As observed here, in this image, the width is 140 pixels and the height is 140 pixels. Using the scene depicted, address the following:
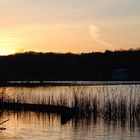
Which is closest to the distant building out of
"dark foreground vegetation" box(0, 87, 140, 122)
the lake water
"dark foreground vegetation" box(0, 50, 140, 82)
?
"dark foreground vegetation" box(0, 50, 140, 82)

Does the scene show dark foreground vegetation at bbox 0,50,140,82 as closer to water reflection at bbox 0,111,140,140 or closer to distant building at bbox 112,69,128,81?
distant building at bbox 112,69,128,81

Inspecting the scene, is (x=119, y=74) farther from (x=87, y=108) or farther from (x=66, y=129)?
(x=66, y=129)

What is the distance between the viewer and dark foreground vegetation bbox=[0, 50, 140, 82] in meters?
98.9

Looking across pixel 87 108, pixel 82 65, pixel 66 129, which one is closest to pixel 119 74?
pixel 82 65

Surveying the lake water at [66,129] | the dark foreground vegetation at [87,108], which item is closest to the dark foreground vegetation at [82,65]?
the dark foreground vegetation at [87,108]

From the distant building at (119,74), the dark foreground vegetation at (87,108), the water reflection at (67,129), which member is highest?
the distant building at (119,74)

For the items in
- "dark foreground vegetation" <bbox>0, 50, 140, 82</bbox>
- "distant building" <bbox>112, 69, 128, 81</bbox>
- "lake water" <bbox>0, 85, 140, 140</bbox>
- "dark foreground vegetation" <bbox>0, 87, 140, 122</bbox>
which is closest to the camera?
"lake water" <bbox>0, 85, 140, 140</bbox>

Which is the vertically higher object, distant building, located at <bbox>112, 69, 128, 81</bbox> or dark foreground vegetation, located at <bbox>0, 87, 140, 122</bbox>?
distant building, located at <bbox>112, 69, 128, 81</bbox>

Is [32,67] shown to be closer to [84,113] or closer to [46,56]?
[46,56]

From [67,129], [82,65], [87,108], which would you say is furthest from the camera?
[82,65]

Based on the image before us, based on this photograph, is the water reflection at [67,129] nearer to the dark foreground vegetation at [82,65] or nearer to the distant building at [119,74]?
the dark foreground vegetation at [82,65]

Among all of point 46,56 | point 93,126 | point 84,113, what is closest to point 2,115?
point 84,113

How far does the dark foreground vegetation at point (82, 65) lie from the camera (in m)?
98.9

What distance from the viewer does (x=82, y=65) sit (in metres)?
97.8
